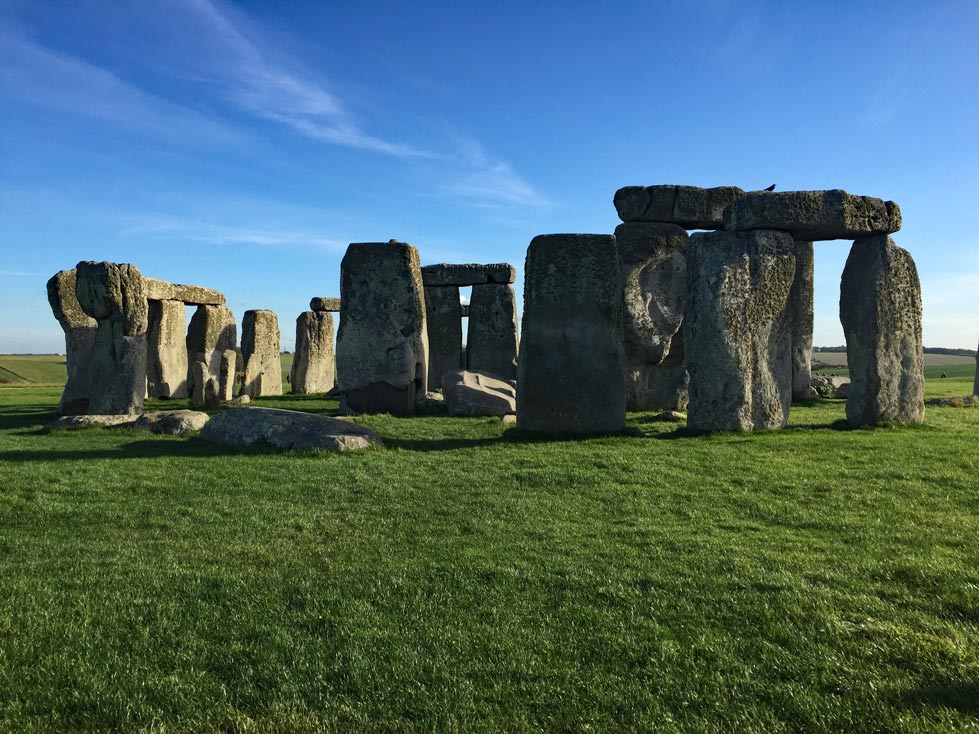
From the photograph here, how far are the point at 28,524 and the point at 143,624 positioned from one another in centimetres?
249

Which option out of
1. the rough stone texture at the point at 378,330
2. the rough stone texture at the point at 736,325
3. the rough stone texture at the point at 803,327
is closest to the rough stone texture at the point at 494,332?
the rough stone texture at the point at 378,330

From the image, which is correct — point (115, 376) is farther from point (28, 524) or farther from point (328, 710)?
point (328, 710)

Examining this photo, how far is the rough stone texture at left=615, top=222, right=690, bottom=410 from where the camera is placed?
13.5 m

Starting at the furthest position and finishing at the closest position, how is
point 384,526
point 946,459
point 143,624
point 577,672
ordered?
point 946,459 < point 384,526 < point 143,624 < point 577,672

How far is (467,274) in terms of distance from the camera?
65.2 ft

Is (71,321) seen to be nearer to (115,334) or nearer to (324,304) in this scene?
(115,334)

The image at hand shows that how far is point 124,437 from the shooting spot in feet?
32.1

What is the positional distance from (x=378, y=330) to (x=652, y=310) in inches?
193

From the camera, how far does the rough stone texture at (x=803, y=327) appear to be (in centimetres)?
1480

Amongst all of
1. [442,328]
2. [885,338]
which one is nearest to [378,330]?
[442,328]

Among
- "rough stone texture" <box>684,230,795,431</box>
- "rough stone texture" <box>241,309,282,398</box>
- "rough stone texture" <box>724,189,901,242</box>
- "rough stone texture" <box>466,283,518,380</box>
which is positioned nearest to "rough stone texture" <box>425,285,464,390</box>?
"rough stone texture" <box>466,283,518,380</box>

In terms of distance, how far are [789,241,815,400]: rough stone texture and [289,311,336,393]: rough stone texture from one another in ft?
40.4

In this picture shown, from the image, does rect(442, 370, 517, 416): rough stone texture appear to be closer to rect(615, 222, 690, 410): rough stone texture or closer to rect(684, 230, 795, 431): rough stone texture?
rect(615, 222, 690, 410): rough stone texture

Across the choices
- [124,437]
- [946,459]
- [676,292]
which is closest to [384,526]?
[946,459]
